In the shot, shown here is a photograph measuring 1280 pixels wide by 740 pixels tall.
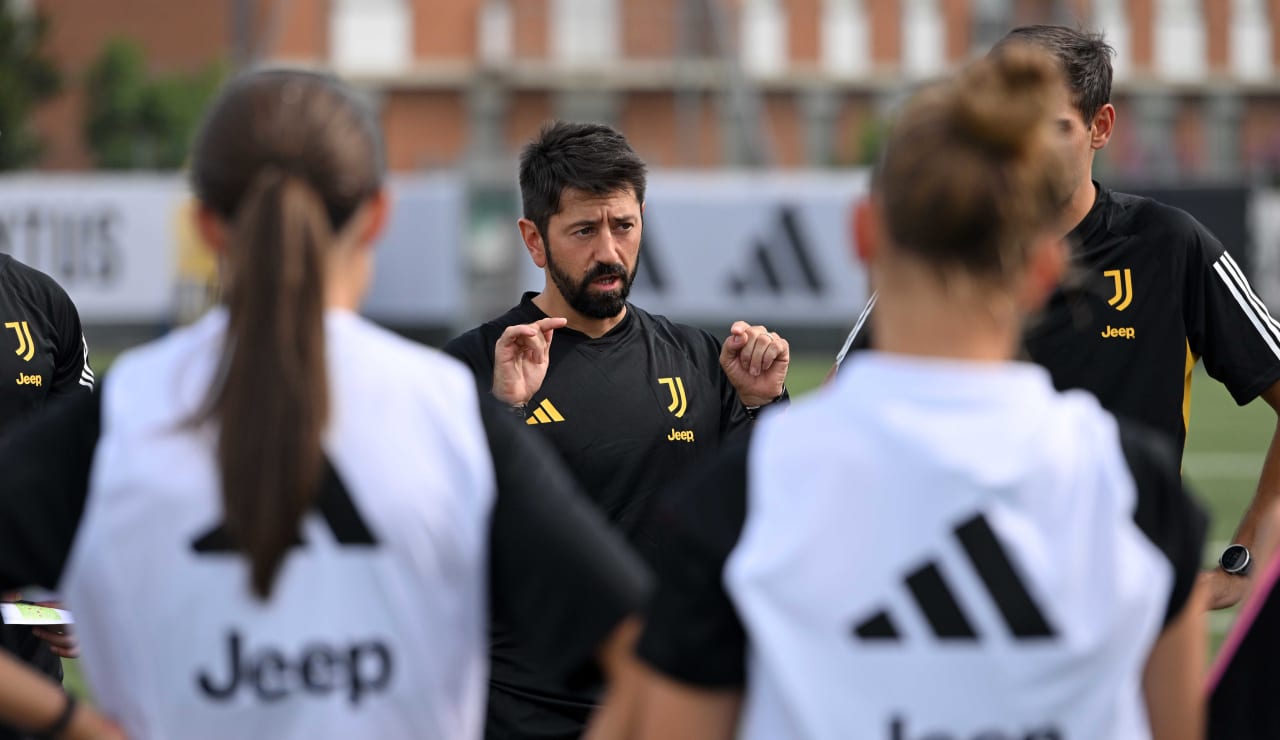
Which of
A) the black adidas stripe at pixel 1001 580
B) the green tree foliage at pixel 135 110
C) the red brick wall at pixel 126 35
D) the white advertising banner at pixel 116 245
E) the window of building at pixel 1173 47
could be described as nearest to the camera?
the black adidas stripe at pixel 1001 580

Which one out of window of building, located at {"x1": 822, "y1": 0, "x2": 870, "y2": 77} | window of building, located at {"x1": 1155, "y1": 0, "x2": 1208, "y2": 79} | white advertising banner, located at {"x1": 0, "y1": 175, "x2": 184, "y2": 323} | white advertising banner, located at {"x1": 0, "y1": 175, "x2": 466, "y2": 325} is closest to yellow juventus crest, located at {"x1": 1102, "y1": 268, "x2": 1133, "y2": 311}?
white advertising banner, located at {"x1": 0, "y1": 175, "x2": 466, "y2": 325}

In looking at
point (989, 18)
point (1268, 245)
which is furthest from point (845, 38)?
point (1268, 245)

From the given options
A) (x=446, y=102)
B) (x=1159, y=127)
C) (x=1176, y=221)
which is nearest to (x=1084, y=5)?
(x=1159, y=127)

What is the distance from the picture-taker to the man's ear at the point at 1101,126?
155 inches

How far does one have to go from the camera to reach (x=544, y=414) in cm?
420

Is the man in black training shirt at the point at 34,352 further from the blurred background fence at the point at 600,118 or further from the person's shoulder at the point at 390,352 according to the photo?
the blurred background fence at the point at 600,118

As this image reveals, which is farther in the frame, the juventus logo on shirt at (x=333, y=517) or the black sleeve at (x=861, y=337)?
the black sleeve at (x=861, y=337)

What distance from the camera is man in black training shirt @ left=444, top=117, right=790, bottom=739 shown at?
4.04m

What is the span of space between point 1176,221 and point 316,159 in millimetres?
2544

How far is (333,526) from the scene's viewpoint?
6.70 feet

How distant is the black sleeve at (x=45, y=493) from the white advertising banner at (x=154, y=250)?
1987 centimetres

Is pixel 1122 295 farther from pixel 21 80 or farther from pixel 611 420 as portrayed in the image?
pixel 21 80

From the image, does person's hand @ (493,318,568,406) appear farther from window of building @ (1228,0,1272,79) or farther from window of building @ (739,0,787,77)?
window of building @ (1228,0,1272,79)

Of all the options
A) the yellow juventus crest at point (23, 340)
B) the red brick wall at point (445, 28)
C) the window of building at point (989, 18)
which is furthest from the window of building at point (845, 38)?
the yellow juventus crest at point (23, 340)
